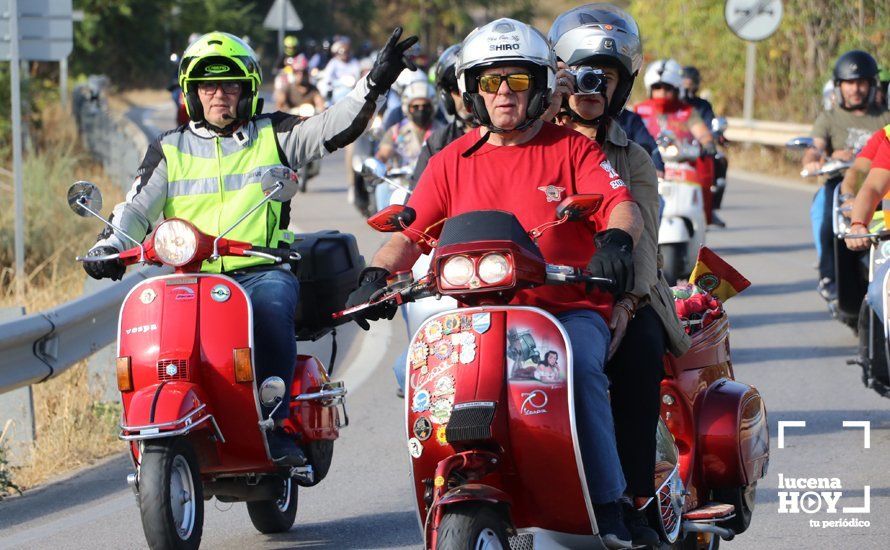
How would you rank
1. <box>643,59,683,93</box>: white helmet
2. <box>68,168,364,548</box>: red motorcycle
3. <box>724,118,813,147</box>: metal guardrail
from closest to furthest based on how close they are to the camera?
1. <box>68,168,364,548</box>: red motorcycle
2. <box>643,59,683,93</box>: white helmet
3. <box>724,118,813,147</box>: metal guardrail

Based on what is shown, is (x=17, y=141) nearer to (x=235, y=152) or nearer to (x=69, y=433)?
(x=69, y=433)

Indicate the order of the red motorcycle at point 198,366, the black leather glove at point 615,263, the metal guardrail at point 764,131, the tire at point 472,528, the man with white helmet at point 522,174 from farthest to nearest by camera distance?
the metal guardrail at point 764,131 → the red motorcycle at point 198,366 → the man with white helmet at point 522,174 → the black leather glove at point 615,263 → the tire at point 472,528

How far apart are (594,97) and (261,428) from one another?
177cm

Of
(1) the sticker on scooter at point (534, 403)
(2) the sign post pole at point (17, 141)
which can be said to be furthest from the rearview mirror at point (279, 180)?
(2) the sign post pole at point (17, 141)

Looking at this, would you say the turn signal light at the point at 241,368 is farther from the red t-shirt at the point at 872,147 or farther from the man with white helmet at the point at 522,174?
the red t-shirt at the point at 872,147

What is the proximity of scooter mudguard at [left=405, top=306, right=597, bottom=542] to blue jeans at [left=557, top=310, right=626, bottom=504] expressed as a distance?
0.08 meters

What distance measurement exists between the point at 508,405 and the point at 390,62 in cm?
245

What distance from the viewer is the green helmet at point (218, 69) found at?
695cm

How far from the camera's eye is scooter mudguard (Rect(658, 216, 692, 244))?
1317cm

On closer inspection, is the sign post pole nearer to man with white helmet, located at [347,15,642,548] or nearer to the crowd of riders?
the crowd of riders

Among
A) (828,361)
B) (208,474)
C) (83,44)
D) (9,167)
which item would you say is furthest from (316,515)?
(83,44)

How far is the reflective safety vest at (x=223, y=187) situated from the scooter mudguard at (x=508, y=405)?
6.83 feet

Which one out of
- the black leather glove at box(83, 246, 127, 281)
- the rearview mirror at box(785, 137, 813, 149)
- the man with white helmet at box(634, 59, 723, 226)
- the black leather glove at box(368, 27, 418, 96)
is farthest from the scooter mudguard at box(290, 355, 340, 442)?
the man with white helmet at box(634, 59, 723, 226)

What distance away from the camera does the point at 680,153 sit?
14.0 metres
